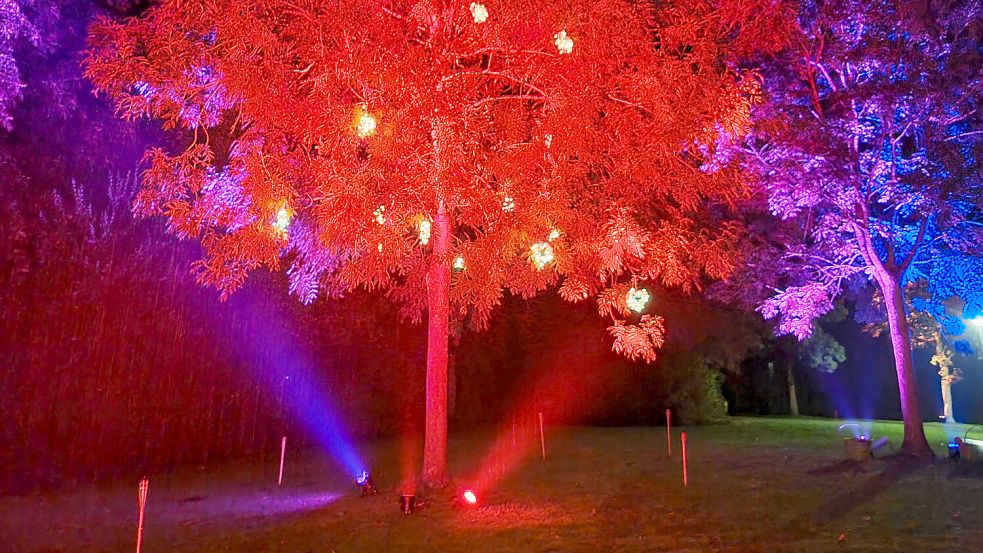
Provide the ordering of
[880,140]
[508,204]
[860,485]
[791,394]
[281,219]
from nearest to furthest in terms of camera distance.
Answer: [281,219]
[508,204]
[860,485]
[880,140]
[791,394]

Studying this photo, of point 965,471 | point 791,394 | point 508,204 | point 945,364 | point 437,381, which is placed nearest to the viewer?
point 508,204

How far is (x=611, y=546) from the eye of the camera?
7844 mm

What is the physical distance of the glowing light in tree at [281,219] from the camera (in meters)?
8.88

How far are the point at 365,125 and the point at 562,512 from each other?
221 inches

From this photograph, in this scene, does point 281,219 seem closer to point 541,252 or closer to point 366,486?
point 541,252

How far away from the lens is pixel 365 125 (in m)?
8.21

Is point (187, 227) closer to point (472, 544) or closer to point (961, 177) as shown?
point (472, 544)

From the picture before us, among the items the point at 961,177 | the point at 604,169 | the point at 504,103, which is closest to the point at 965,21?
the point at 961,177

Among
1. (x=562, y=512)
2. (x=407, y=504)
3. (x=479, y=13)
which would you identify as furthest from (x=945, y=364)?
(x=479, y=13)

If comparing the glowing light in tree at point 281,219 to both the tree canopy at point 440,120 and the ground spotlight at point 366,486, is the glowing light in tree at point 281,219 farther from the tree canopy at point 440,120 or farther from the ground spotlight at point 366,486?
the ground spotlight at point 366,486

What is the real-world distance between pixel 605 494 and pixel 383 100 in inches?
268

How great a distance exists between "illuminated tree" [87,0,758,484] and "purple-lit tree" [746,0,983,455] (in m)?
4.05

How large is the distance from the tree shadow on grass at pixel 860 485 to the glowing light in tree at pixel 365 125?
7.03m

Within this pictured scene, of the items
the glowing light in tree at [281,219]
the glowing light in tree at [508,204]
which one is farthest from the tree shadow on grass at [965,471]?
the glowing light in tree at [281,219]
